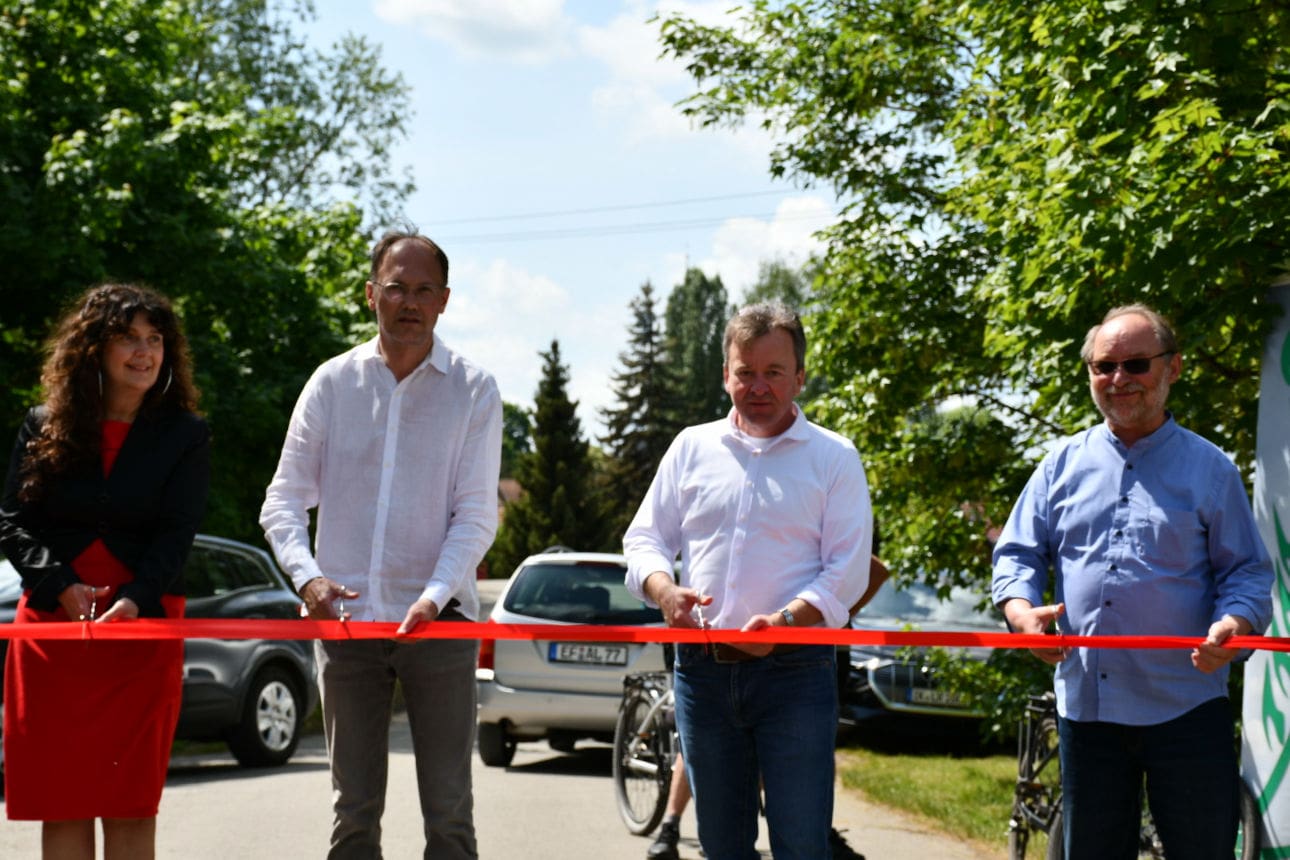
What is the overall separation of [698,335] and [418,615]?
87.3m

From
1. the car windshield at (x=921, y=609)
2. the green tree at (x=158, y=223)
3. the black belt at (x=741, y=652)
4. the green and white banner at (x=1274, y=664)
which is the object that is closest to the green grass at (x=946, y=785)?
the car windshield at (x=921, y=609)

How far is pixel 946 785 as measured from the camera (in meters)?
11.8

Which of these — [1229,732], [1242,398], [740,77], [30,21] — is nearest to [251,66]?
[30,21]

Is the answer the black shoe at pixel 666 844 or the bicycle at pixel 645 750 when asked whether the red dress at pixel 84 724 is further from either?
the bicycle at pixel 645 750

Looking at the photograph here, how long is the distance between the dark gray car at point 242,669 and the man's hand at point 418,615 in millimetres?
7762

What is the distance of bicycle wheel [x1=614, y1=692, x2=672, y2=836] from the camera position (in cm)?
915

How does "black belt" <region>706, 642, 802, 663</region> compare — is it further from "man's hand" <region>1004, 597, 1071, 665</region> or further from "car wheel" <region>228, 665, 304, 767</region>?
"car wheel" <region>228, 665, 304, 767</region>

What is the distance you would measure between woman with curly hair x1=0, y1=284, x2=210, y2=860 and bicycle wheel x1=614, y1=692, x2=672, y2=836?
4855 millimetres

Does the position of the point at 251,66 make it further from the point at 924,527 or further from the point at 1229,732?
the point at 1229,732

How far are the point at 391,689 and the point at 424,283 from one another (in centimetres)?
113

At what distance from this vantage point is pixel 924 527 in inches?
457

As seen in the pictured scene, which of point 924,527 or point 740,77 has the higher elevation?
point 740,77

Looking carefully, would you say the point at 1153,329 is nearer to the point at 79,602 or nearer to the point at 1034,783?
the point at 79,602

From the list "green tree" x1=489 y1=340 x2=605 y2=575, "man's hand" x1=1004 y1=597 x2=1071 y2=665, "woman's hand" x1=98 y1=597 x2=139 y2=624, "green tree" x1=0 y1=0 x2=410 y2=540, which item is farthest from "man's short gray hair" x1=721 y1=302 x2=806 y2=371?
"green tree" x1=489 y1=340 x2=605 y2=575
